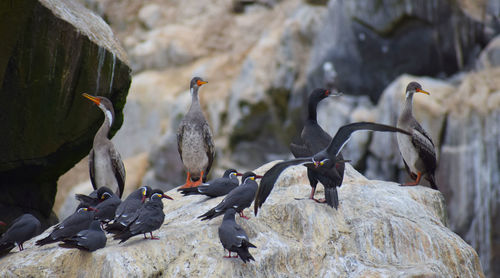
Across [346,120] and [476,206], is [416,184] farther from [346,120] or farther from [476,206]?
[346,120]

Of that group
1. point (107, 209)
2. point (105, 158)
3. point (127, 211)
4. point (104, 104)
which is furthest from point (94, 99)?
point (127, 211)

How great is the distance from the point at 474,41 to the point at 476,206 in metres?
4.80

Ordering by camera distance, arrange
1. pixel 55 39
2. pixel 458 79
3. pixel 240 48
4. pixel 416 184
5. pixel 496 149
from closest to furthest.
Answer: pixel 55 39, pixel 416 184, pixel 496 149, pixel 458 79, pixel 240 48

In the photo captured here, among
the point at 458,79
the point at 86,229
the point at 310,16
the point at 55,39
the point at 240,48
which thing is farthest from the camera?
the point at 240,48

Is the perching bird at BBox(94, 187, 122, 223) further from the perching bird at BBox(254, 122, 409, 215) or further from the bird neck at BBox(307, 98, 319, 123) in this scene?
the bird neck at BBox(307, 98, 319, 123)

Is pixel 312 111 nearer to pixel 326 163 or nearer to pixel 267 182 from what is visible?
pixel 326 163

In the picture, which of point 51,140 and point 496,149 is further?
point 496,149

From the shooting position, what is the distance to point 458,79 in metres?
16.1

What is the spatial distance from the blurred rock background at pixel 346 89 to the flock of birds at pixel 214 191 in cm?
561

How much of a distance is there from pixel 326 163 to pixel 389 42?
11.5 metres

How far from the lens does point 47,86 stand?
8.09m

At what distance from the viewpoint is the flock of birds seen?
20.2 ft

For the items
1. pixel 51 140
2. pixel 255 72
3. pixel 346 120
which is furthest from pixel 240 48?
pixel 51 140

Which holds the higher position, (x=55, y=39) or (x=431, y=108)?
(x=55, y=39)
